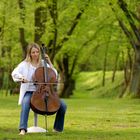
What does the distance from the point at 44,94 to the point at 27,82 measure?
437mm

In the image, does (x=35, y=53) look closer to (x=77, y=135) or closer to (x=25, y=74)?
(x=25, y=74)

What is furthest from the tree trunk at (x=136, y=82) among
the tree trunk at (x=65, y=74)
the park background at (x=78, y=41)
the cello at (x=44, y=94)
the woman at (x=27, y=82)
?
the cello at (x=44, y=94)

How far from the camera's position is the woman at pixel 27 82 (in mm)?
10477

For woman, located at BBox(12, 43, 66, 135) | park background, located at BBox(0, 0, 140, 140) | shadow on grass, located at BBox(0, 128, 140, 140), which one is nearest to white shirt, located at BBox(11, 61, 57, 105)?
woman, located at BBox(12, 43, 66, 135)

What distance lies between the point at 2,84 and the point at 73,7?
22.5 meters

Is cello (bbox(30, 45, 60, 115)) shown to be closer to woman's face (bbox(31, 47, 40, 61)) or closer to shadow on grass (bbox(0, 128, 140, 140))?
woman's face (bbox(31, 47, 40, 61))

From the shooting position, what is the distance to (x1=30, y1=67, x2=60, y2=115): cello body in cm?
1031

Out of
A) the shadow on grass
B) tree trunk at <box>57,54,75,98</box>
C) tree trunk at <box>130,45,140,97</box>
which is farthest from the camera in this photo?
tree trunk at <box>57,54,75,98</box>

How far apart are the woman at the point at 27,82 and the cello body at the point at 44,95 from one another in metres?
0.18

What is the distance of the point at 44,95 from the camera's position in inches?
405

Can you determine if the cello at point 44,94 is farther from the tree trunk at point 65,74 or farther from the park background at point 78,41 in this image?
the tree trunk at point 65,74

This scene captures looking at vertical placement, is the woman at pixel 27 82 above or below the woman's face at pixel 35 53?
below

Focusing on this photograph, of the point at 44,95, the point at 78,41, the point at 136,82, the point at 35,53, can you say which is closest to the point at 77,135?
the point at 44,95

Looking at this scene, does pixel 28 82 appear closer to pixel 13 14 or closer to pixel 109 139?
pixel 109 139
